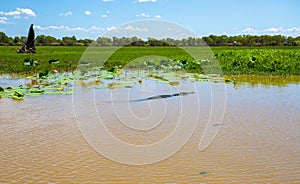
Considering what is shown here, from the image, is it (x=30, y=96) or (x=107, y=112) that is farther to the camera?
(x=30, y=96)

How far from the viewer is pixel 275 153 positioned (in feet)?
13.0

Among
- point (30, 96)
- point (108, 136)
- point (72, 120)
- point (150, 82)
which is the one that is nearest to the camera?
point (108, 136)

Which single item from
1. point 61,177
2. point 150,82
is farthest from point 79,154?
point 150,82

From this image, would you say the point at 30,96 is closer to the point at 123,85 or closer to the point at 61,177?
the point at 123,85

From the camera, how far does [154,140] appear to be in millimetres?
4562

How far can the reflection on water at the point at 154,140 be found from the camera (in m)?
3.37

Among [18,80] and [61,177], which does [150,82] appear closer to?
[18,80]

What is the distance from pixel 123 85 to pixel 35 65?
6247mm

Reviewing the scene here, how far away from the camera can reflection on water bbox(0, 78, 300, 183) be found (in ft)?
11.0

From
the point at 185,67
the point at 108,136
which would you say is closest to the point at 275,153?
the point at 108,136

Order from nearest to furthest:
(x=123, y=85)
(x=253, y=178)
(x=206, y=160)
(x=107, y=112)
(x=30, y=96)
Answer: (x=253, y=178), (x=206, y=160), (x=107, y=112), (x=30, y=96), (x=123, y=85)

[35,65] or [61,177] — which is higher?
[35,65]

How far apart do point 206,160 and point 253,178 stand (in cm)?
58

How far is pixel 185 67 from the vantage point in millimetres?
15211
